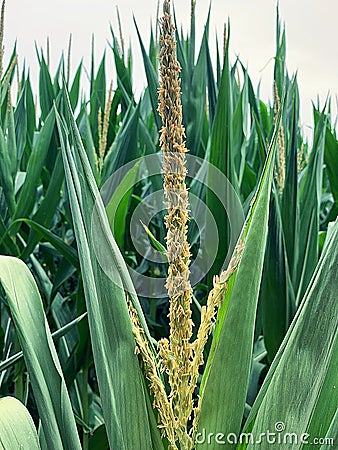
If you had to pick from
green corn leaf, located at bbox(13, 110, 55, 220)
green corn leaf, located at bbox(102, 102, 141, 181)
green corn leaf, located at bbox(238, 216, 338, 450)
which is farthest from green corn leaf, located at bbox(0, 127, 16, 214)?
green corn leaf, located at bbox(238, 216, 338, 450)

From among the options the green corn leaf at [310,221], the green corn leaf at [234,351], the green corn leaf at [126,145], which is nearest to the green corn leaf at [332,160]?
the green corn leaf at [310,221]

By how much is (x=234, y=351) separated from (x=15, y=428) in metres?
0.12

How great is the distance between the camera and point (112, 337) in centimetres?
34

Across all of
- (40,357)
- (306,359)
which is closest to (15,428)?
(40,357)

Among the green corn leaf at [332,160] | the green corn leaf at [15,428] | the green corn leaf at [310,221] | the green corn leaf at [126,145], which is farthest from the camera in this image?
the green corn leaf at [332,160]

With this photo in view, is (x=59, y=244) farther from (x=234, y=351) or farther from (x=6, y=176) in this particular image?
(x=234, y=351)

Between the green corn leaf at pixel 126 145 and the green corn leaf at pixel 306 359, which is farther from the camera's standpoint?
the green corn leaf at pixel 126 145

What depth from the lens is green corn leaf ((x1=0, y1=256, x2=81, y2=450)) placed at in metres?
0.34

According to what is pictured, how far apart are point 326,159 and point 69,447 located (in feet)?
2.89

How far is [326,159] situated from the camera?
114 cm

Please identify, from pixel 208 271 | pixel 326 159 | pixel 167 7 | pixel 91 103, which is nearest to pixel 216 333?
pixel 167 7

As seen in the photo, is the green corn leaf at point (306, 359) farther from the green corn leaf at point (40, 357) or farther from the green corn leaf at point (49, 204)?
the green corn leaf at point (49, 204)

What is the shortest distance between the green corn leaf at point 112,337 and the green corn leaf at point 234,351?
0.04 metres

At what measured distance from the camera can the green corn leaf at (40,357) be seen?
0.34 m
